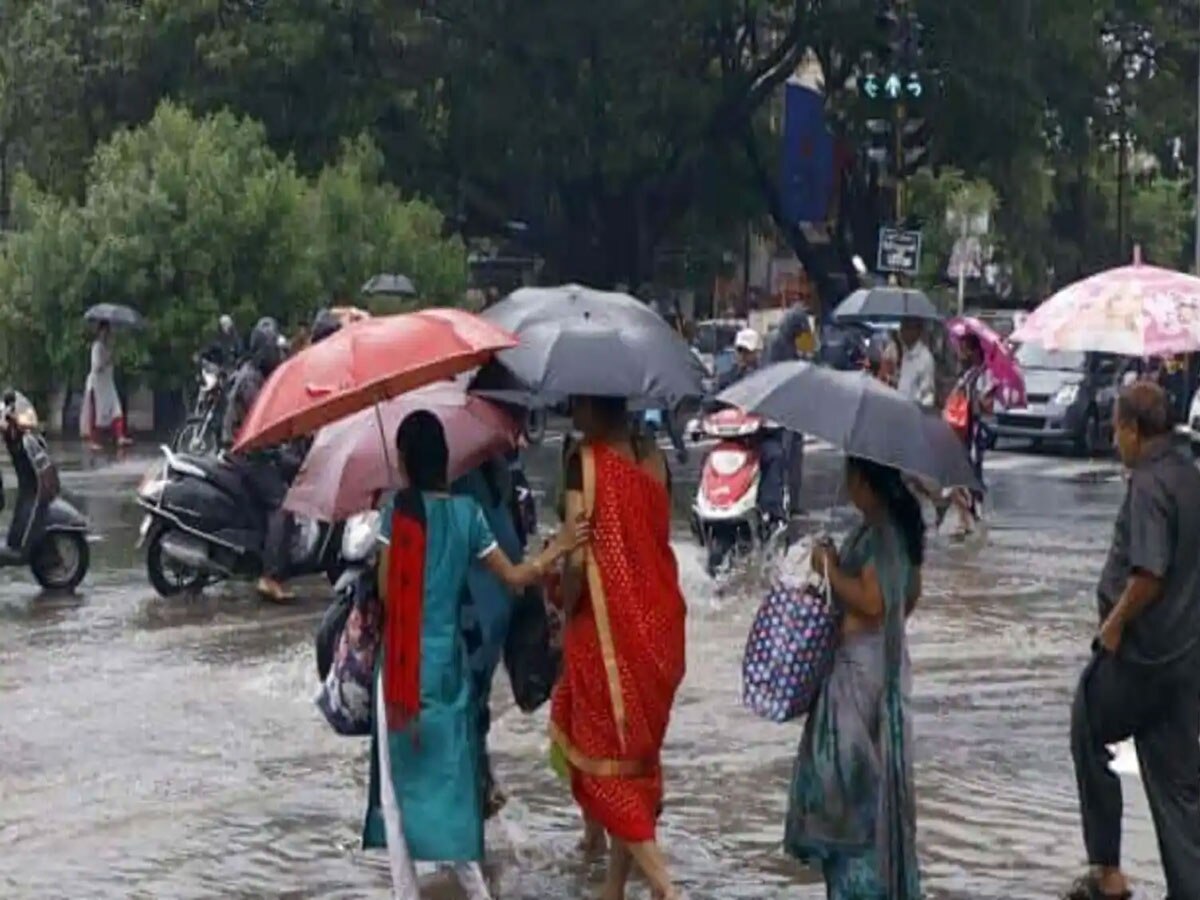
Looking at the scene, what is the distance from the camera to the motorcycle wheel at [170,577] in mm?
16422

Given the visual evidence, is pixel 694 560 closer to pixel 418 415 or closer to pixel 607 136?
pixel 418 415

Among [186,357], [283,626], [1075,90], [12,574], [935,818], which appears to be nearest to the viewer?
[935,818]

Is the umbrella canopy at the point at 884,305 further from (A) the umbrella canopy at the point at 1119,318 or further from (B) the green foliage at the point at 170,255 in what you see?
(B) the green foliage at the point at 170,255

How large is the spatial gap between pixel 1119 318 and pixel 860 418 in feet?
15.8

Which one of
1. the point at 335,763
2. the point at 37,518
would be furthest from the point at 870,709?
the point at 37,518

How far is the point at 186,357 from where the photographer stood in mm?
33594

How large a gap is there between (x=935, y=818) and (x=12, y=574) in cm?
1002

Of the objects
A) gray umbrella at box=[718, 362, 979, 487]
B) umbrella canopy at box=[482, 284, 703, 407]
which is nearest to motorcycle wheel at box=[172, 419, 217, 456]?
umbrella canopy at box=[482, 284, 703, 407]

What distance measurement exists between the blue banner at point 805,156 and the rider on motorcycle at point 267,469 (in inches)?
1174

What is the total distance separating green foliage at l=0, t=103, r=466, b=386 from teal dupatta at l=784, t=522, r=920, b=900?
26.2 metres

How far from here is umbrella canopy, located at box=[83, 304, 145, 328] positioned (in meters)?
31.1

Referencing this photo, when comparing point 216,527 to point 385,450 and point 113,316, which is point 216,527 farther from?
point 113,316

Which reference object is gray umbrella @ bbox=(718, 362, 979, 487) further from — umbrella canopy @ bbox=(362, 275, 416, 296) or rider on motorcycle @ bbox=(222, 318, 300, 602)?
umbrella canopy @ bbox=(362, 275, 416, 296)

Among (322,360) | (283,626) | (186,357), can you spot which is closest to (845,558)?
(322,360)
